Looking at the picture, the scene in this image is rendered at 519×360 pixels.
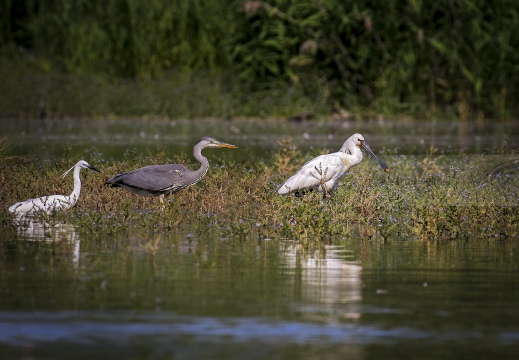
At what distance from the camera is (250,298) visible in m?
7.78

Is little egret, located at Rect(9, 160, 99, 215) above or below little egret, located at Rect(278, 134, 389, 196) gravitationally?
below

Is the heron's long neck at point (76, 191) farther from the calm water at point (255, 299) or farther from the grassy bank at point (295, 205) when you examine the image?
the calm water at point (255, 299)

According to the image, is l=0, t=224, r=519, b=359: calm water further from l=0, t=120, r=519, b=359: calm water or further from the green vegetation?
the green vegetation

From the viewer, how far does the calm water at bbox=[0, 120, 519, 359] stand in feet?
21.1

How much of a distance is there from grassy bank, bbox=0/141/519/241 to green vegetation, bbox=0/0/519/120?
1412 centimetres

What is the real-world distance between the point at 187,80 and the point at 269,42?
283 centimetres

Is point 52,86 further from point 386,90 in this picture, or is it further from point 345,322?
point 345,322

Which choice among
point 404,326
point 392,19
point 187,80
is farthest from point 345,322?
point 187,80

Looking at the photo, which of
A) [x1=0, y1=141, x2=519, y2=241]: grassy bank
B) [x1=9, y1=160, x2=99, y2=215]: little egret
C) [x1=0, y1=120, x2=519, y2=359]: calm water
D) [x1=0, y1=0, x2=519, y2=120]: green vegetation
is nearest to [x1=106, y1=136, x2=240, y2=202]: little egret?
[x1=0, y1=141, x2=519, y2=241]: grassy bank

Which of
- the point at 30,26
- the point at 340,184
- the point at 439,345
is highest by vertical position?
the point at 30,26

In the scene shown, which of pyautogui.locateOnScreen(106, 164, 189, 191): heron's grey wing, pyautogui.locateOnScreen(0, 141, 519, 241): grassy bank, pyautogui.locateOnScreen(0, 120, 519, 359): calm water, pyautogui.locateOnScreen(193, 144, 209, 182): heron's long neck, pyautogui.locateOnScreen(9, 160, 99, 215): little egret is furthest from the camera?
pyautogui.locateOnScreen(193, 144, 209, 182): heron's long neck

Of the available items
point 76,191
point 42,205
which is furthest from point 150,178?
point 42,205

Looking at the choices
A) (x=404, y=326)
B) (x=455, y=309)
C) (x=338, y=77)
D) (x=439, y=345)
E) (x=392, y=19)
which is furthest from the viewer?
(x=338, y=77)

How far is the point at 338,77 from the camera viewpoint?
32.3 meters
